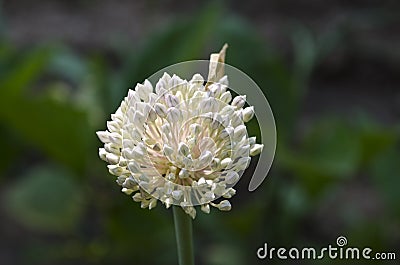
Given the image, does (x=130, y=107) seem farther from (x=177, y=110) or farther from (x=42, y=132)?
(x=42, y=132)

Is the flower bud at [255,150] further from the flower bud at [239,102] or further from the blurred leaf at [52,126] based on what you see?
the blurred leaf at [52,126]

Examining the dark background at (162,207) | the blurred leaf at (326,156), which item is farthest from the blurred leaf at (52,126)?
the blurred leaf at (326,156)

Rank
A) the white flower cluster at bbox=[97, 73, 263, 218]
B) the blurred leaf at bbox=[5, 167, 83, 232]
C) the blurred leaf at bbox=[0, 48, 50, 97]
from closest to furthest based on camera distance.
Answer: the white flower cluster at bbox=[97, 73, 263, 218], the blurred leaf at bbox=[0, 48, 50, 97], the blurred leaf at bbox=[5, 167, 83, 232]

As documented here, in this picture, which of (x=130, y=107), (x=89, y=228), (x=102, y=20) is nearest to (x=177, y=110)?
(x=130, y=107)

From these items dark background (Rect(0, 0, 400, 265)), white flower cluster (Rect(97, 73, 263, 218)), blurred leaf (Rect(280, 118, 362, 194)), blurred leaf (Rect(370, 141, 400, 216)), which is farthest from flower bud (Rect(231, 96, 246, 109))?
blurred leaf (Rect(370, 141, 400, 216))

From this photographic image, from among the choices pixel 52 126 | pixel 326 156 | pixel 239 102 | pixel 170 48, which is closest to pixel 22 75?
pixel 52 126

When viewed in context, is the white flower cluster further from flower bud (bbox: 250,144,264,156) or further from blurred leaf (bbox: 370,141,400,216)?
blurred leaf (bbox: 370,141,400,216)
